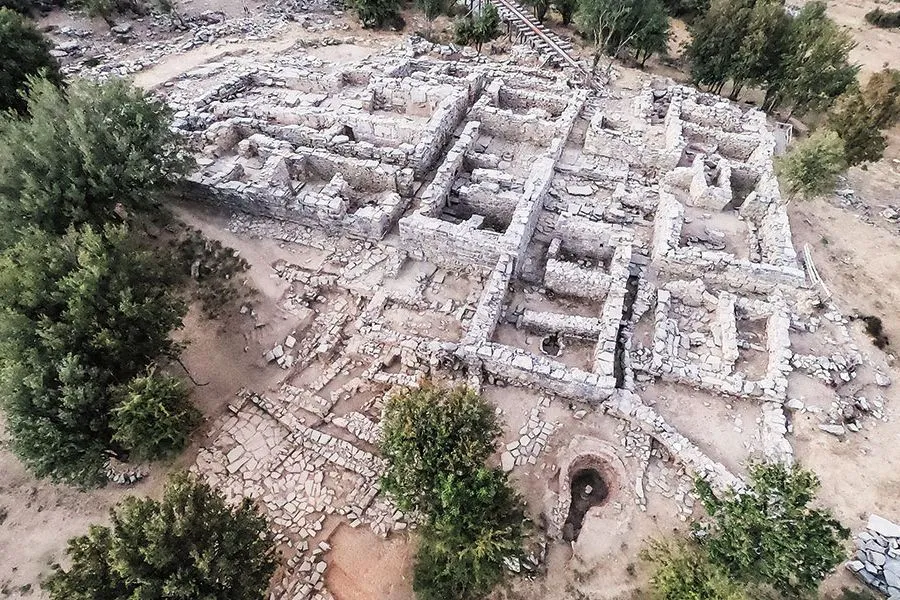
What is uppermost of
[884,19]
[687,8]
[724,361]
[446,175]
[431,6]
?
[431,6]

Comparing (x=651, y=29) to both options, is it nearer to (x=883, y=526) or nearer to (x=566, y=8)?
(x=566, y=8)

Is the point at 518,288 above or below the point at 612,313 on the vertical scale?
below

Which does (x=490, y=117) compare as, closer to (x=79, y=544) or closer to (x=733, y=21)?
(x=733, y=21)

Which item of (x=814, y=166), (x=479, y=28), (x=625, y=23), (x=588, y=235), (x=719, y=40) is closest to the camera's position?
(x=814, y=166)

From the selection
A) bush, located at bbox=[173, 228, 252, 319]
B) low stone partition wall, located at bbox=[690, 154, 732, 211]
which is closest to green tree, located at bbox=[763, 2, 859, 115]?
low stone partition wall, located at bbox=[690, 154, 732, 211]

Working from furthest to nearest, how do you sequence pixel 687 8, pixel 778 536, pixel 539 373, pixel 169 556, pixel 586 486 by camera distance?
pixel 687 8, pixel 539 373, pixel 586 486, pixel 778 536, pixel 169 556

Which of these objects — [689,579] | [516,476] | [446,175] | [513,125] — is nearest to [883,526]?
→ [689,579]

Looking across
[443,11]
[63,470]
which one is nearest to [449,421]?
[63,470]

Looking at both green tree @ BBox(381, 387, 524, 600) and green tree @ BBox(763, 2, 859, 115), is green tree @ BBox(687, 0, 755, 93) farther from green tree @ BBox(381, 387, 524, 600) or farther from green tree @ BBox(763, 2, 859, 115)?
green tree @ BBox(381, 387, 524, 600)
